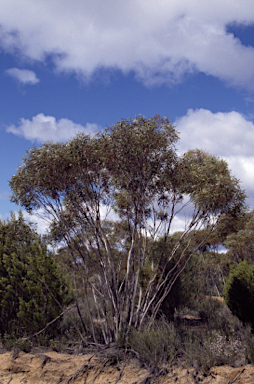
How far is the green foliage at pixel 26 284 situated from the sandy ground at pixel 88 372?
4.24 feet

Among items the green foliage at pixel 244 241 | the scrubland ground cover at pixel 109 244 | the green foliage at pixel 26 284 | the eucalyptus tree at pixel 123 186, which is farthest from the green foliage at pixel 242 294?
the green foliage at pixel 244 241

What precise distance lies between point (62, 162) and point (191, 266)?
27.5 ft

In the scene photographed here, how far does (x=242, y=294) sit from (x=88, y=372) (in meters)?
6.81

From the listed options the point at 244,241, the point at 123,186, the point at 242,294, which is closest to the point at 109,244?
the point at 123,186

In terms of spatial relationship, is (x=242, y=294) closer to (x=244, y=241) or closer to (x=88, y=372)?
(x=88, y=372)

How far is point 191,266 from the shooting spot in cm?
1377

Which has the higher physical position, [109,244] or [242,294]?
[109,244]

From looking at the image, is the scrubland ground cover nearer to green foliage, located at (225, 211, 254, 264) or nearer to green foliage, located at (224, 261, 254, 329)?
green foliage, located at (224, 261, 254, 329)

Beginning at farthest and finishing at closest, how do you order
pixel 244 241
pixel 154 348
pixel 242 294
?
1. pixel 244 241
2. pixel 242 294
3. pixel 154 348

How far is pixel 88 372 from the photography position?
6.98 m

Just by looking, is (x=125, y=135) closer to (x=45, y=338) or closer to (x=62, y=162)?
(x=62, y=162)

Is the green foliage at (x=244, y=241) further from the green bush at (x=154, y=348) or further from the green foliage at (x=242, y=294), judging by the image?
the green bush at (x=154, y=348)

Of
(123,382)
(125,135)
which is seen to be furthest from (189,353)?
(125,135)

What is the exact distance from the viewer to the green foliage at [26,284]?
9672 millimetres
